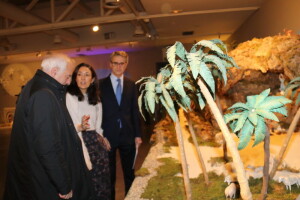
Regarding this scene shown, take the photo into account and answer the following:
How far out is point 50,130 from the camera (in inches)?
78.5

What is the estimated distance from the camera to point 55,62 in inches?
87.5

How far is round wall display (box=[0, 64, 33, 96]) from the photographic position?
49.5 ft

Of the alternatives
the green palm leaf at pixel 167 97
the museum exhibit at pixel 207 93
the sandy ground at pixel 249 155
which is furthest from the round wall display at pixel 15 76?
the green palm leaf at pixel 167 97

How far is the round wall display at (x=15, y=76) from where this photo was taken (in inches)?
594

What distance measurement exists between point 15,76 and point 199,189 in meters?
15.0

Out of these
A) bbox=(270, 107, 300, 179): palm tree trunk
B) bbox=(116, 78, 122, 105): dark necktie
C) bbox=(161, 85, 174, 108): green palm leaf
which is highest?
bbox=(116, 78, 122, 105): dark necktie

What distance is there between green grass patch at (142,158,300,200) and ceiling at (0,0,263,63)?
4.59m

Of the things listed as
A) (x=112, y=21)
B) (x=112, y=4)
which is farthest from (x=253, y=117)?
(x=112, y=21)

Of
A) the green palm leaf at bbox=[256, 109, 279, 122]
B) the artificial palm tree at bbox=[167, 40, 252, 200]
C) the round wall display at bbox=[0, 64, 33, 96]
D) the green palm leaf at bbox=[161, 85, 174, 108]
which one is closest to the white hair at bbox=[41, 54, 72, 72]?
the green palm leaf at bbox=[161, 85, 174, 108]

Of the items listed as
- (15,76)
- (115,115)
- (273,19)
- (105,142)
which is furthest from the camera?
(15,76)

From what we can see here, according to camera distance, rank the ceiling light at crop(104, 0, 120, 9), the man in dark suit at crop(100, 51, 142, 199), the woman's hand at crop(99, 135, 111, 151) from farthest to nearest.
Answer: the ceiling light at crop(104, 0, 120, 9) → the man in dark suit at crop(100, 51, 142, 199) → the woman's hand at crop(99, 135, 111, 151)

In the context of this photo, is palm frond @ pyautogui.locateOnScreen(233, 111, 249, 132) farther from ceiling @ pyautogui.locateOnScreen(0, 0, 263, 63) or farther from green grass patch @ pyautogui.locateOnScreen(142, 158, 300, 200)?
ceiling @ pyautogui.locateOnScreen(0, 0, 263, 63)

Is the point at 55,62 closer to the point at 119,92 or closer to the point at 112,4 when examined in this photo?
the point at 119,92

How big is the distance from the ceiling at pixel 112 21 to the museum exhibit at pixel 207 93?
0.15 ft
